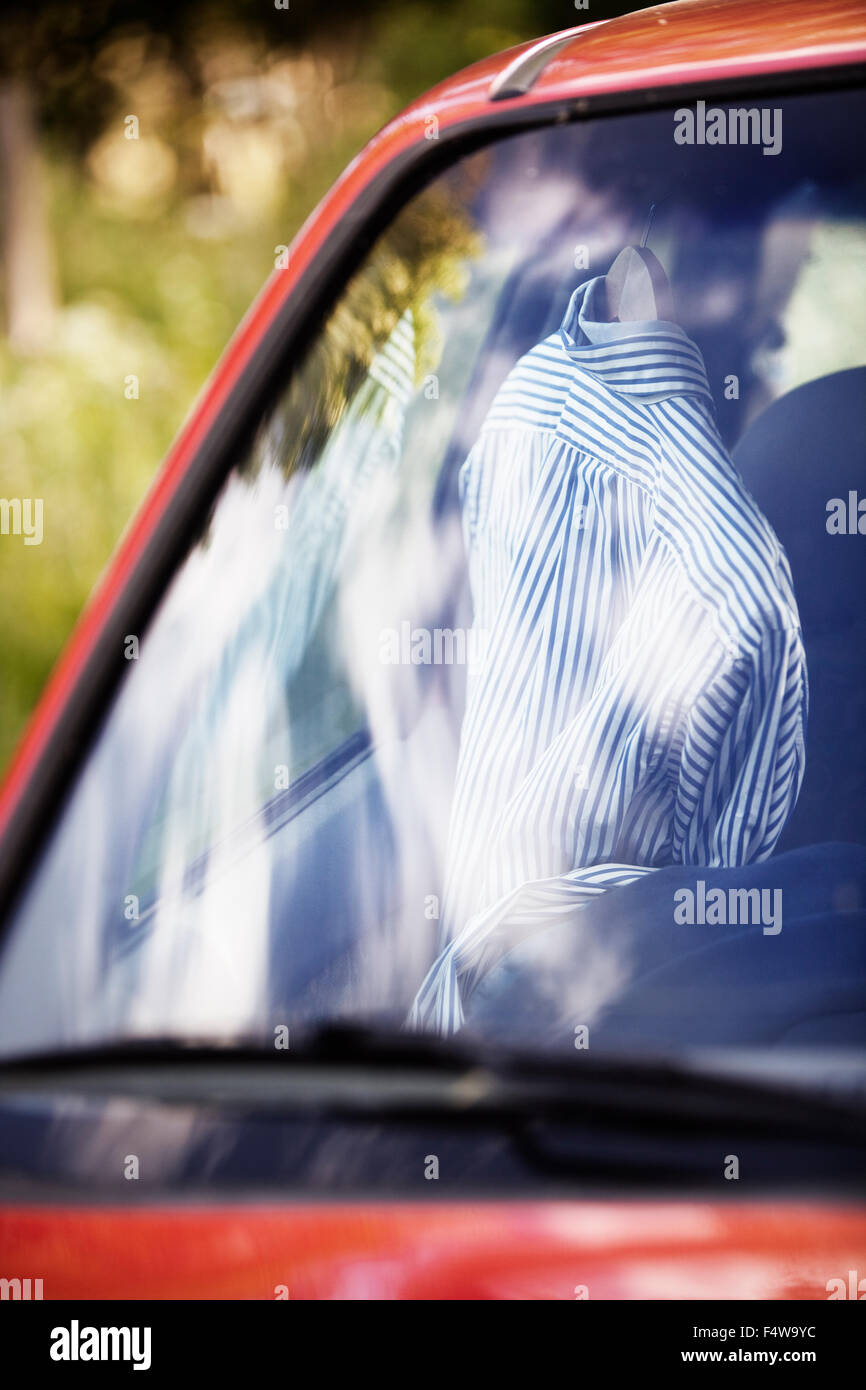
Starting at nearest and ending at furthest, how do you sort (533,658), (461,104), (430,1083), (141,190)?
(430,1083)
(533,658)
(461,104)
(141,190)

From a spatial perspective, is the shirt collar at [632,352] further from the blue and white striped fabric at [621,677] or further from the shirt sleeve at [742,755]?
the shirt sleeve at [742,755]

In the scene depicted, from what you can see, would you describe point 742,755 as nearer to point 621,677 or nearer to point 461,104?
point 621,677

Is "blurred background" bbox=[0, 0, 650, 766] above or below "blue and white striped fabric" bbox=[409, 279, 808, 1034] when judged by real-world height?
above

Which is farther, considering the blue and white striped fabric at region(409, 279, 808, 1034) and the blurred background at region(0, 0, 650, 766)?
the blurred background at region(0, 0, 650, 766)

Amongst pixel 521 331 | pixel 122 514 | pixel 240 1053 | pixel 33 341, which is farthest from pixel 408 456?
pixel 33 341

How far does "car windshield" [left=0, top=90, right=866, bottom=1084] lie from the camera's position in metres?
1.12

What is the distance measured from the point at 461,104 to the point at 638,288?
29 centimetres

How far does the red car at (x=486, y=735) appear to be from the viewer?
40.4 inches

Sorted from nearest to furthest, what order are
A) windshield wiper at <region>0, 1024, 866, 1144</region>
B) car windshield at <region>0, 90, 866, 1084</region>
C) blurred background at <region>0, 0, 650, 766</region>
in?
windshield wiper at <region>0, 1024, 866, 1144</region>, car windshield at <region>0, 90, 866, 1084</region>, blurred background at <region>0, 0, 650, 766</region>

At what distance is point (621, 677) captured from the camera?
1147mm

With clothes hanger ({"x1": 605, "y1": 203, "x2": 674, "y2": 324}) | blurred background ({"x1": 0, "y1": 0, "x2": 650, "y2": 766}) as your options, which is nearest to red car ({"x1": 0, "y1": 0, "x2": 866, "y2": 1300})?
clothes hanger ({"x1": 605, "y1": 203, "x2": 674, "y2": 324})

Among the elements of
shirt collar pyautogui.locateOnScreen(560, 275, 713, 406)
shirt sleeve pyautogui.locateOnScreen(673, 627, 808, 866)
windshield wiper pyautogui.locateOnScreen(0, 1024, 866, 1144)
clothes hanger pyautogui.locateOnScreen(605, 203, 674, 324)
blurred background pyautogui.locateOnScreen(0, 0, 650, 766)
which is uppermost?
blurred background pyautogui.locateOnScreen(0, 0, 650, 766)

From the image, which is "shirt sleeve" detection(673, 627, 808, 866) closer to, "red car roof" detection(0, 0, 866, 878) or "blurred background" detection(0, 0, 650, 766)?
"red car roof" detection(0, 0, 866, 878)

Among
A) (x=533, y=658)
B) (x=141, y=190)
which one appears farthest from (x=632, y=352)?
(x=141, y=190)
